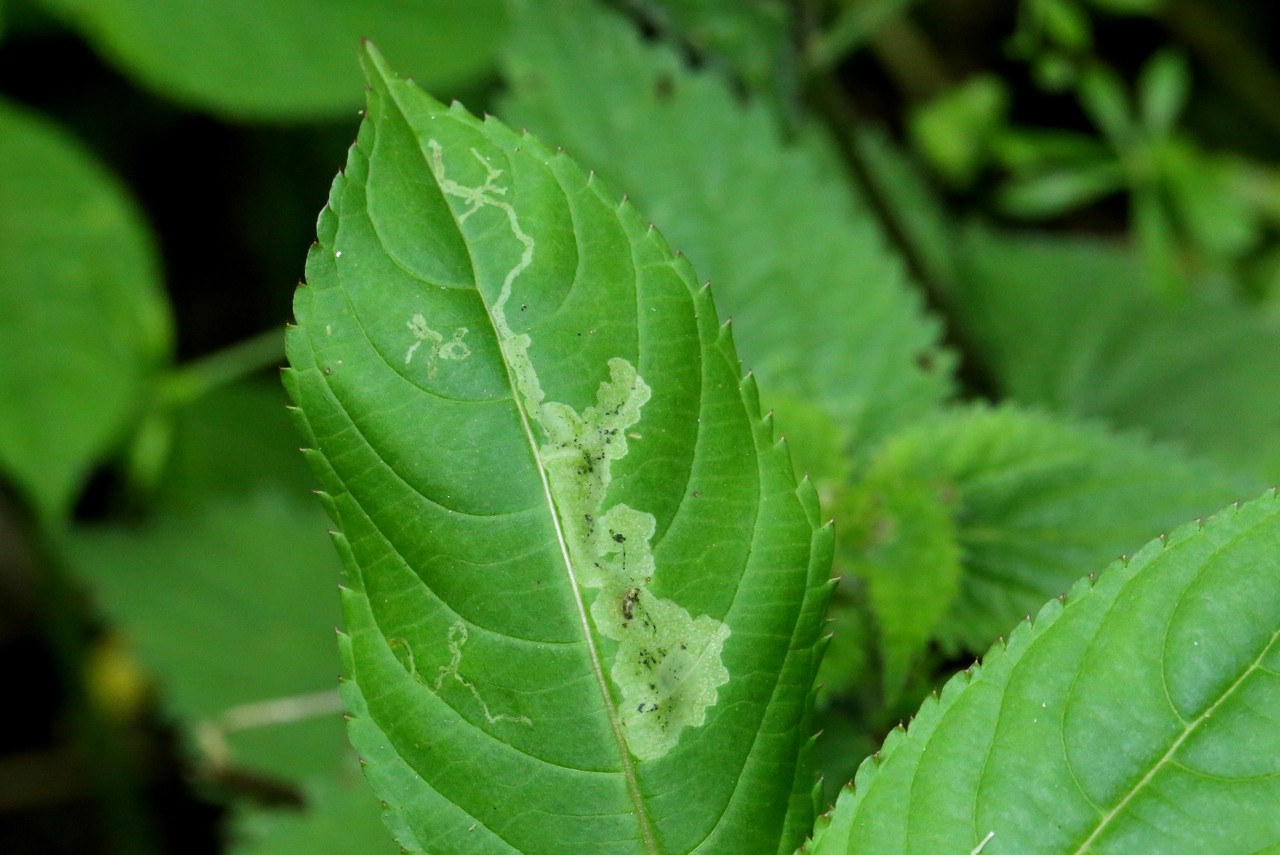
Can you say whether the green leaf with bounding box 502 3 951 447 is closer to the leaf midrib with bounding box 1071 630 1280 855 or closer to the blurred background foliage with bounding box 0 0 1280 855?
the blurred background foliage with bounding box 0 0 1280 855

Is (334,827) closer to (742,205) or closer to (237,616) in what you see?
(237,616)

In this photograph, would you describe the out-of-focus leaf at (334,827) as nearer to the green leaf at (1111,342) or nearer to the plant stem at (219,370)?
the plant stem at (219,370)

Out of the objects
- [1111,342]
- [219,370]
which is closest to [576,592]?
[219,370]

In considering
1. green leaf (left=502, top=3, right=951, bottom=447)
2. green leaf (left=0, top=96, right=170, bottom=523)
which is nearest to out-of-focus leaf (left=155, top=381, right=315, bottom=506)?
green leaf (left=0, top=96, right=170, bottom=523)

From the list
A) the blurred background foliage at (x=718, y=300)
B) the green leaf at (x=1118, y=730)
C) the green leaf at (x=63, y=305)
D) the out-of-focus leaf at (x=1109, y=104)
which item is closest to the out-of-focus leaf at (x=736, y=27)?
the blurred background foliage at (x=718, y=300)

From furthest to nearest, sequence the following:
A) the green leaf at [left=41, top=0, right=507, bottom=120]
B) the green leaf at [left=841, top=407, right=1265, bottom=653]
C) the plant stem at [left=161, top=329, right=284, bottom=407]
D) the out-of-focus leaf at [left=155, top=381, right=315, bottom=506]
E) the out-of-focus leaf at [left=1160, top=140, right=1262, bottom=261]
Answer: the out-of-focus leaf at [left=1160, top=140, right=1262, bottom=261], the out-of-focus leaf at [left=155, top=381, right=315, bottom=506], the plant stem at [left=161, top=329, right=284, bottom=407], the green leaf at [left=41, top=0, right=507, bottom=120], the green leaf at [left=841, top=407, right=1265, bottom=653]

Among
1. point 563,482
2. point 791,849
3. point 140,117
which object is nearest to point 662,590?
point 563,482

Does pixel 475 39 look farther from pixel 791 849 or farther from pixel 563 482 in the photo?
pixel 791 849
